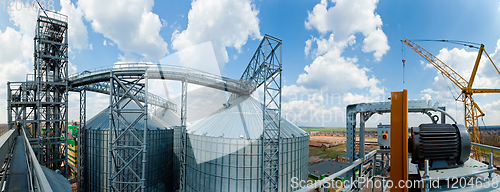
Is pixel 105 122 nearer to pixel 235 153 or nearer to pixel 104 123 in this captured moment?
pixel 104 123

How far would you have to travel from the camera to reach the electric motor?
16.3ft

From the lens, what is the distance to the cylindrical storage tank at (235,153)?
13484 mm

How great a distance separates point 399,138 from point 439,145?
2.07 m

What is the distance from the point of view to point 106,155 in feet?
59.3

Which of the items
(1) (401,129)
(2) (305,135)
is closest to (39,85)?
(2) (305,135)

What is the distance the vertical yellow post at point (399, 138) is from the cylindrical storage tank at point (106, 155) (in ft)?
62.9

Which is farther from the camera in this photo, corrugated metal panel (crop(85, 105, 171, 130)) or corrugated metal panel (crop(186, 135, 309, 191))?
corrugated metal panel (crop(85, 105, 171, 130))

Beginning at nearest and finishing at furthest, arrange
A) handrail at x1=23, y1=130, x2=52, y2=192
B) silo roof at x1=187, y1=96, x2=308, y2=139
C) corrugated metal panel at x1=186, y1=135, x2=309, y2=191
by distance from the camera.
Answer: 1. handrail at x1=23, y1=130, x2=52, y2=192
2. corrugated metal panel at x1=186, y1=135, x2=309, y2=191
3. silo roof at x1=187, y1=96, x2=308, y2=139

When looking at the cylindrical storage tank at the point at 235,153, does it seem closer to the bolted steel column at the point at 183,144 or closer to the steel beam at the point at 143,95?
the bolted steel column at the point at 183,144

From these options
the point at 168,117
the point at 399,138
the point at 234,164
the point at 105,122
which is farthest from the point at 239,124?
the point at 168,117

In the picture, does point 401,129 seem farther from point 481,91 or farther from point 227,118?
point 481,91

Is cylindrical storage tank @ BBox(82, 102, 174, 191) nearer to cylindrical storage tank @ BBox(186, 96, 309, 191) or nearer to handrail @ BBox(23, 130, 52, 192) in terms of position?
cylindrical storage tank @ BBox(186, 96, 309, 191)

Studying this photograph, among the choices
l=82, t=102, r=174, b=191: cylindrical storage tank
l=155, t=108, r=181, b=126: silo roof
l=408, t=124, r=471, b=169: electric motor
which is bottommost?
l=82, t=102, r=174, b=191: cylindrical storage tank

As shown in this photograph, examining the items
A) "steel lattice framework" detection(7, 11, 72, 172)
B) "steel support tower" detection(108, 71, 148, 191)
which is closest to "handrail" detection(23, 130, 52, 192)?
"steel support tower" detection(108, 71, 148, 191)
